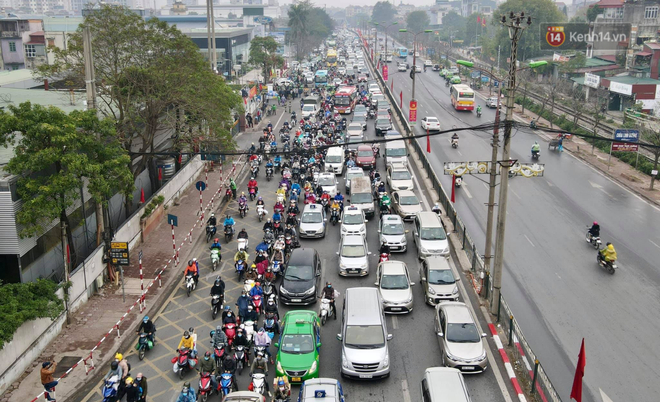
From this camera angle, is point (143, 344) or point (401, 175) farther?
point (401, 175)

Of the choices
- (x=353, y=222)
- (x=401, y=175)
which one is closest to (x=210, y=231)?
(x=353, y=222)

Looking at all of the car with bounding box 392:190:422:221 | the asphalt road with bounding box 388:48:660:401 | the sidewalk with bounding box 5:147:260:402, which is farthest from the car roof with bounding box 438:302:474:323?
the car with bounding box 392:190:422:221

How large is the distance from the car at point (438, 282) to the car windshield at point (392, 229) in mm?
4567

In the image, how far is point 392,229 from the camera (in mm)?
28047

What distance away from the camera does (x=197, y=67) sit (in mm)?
32188

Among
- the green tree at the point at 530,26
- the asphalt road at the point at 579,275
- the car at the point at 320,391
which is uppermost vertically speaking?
the green tree at the point at 530,26

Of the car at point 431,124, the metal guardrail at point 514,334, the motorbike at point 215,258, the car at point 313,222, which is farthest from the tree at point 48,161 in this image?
the car at point 431,124

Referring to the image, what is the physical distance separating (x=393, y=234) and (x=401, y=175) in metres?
9.29

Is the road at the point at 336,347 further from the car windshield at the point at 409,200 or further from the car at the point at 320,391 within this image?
the car windshield at the point at 409,200

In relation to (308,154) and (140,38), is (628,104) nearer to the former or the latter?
(308,154)

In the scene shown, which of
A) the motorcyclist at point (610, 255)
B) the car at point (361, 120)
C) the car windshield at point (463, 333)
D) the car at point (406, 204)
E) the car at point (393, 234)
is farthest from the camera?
the car at point (361, 120)

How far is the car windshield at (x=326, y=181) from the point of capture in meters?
35.3

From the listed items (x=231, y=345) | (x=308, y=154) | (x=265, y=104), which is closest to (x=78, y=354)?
(x=231, y=345)

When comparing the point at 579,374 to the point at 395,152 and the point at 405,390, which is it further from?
the point at 395,152
